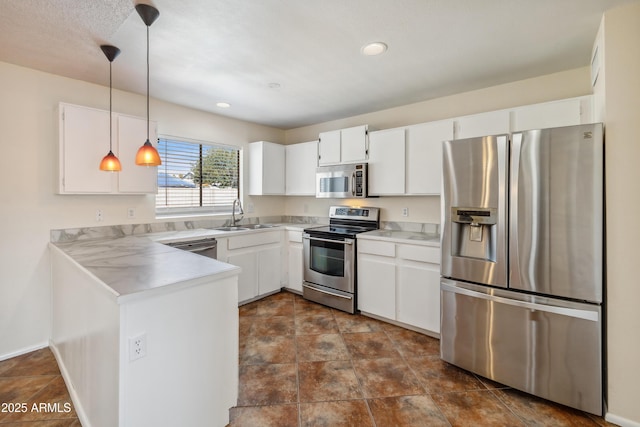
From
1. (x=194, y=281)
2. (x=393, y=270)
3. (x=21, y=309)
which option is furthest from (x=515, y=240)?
(x=21, y=309)

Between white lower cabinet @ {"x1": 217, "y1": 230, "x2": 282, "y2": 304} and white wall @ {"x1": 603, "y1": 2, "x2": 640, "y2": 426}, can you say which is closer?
white wall @ {"x1": 603, "y1": 2, "x2": 640, "y2": 426}

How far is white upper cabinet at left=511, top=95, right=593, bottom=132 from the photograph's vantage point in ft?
7.53

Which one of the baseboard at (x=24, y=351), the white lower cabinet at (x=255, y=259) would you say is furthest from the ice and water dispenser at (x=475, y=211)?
the baseboard at (x=24, y=351)

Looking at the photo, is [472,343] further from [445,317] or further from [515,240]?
[515,240]

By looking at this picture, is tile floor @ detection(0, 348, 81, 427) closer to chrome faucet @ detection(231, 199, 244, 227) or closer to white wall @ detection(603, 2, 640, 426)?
chrome faucet @ detection(231, 199, 244, 227)

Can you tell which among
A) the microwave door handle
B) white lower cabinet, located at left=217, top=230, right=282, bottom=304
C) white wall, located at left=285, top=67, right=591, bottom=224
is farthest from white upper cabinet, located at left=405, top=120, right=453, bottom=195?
white lower cabinet, located at left=217, top=230, right=282, bottom=304

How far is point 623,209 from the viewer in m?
1.72

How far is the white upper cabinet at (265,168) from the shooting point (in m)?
4.20

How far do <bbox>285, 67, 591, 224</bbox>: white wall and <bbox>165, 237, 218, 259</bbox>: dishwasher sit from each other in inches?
67.6

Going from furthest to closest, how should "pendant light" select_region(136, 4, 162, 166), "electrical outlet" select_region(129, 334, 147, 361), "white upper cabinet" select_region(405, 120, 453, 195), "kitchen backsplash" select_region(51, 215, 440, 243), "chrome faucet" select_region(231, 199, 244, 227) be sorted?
"chrome faucet" select_region(231, 199, 244, 227) → "white upper cabinet" select_region(405, 120, 453, 195) → "kitchen backsplash" select_region(51, 215, 440, 243) → "pendant light" select_region(136, 4, 162, 166) → "electrical outlet" select_region(129, 334, 147, 361)

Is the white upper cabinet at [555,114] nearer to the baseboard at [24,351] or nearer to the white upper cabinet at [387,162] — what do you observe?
the white upper cabinet at [387,162]

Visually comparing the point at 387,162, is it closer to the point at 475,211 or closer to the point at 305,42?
the point at 475,211

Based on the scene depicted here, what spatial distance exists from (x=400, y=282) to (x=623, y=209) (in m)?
1.76

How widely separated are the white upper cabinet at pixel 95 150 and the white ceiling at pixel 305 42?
0.40m
